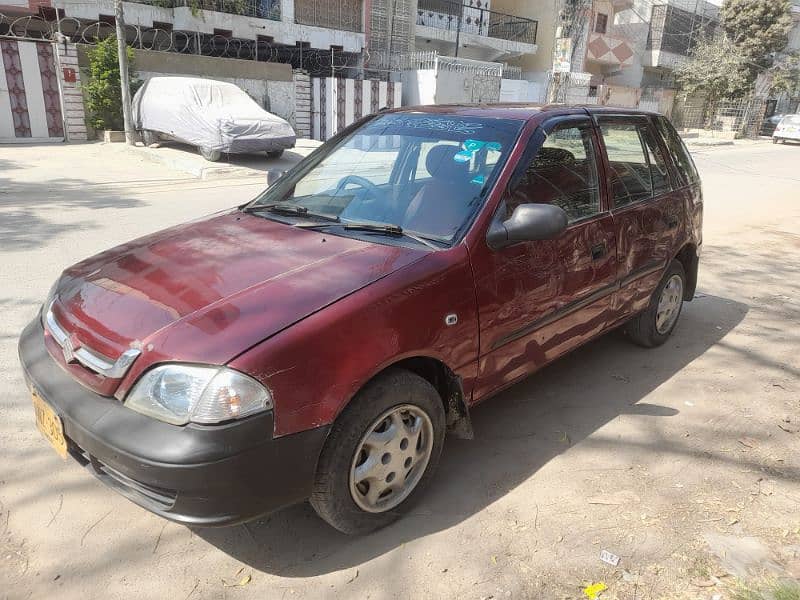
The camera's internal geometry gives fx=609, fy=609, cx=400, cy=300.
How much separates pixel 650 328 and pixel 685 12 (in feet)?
137

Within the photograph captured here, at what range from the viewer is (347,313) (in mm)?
2229

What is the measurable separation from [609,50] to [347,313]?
38.0 meters

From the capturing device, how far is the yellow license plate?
2285mm

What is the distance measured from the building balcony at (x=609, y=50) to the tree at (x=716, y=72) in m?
3.09

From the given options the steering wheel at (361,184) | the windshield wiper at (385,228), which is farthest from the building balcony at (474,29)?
the windshield wiper at (385,228)

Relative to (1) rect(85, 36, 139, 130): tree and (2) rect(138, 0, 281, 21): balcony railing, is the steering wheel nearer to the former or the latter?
(1) rect(85, 36, 139, 130): tree

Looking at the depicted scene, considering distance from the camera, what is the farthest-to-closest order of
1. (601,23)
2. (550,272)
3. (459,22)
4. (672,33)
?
(672,33) < (601,23) < (459,22) < (550,272)

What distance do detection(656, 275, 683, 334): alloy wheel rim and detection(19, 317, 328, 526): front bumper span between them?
10.5 feet

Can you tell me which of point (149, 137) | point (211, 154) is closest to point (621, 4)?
point (149, 137)

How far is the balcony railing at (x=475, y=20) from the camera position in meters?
28.2

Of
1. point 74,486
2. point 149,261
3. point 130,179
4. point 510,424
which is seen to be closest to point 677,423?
point 510,424

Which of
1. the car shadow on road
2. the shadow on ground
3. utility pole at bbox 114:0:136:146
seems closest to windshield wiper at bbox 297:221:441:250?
the car shadow on road

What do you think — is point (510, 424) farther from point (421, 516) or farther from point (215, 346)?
point (215, 346)

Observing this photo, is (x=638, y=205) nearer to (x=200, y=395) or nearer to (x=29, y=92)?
(x=200, y=395)
